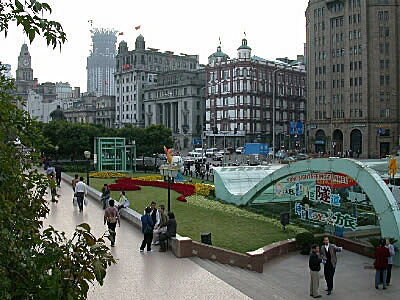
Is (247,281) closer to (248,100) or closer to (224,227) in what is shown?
(224,227)

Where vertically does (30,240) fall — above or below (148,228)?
above

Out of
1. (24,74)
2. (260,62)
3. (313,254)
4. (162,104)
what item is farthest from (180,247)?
(24,74)

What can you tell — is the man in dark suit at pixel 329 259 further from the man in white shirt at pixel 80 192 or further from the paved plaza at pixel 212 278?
the man in white shirt at pixel 80 192

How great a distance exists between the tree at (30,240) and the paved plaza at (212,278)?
637 centimetres

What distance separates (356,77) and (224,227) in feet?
212

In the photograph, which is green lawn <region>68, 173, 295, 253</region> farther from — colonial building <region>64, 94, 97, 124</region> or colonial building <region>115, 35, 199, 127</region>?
colonial building <region>64, 94, 97, 124</region>

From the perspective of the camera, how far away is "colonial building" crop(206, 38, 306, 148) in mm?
92625

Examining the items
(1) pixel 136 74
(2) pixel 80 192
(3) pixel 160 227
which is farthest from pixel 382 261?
(1) pixel 136 74

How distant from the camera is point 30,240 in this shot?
4836 millimetres

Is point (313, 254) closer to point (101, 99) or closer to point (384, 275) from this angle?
point (384, 275)

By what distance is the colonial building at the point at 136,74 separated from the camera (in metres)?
121

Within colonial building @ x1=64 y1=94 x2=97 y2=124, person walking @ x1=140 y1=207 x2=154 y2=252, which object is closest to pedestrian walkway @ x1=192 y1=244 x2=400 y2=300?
person walking @ x1=140 y1=207 x2=154 y2=252

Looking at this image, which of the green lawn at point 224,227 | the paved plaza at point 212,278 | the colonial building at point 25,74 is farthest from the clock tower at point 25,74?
the paved plaza at point 212,278

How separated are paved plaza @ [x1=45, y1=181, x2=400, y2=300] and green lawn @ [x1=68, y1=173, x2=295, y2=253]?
1436mm
